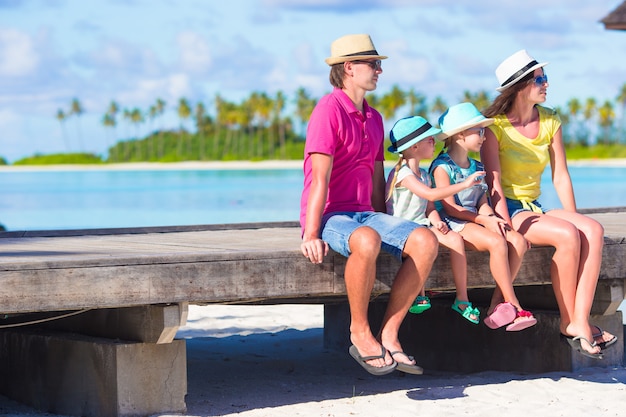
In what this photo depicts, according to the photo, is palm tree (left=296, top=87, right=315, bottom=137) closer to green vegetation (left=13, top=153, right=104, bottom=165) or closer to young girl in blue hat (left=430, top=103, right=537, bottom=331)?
green vegetation (left=13, top=153, right=104, bottom=165)

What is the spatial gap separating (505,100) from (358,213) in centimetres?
136

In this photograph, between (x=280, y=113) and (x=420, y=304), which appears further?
(x=280, y=113)

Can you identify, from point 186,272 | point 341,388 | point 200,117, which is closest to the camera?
point 186,272

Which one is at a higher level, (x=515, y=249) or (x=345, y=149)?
(x=345, y=149)

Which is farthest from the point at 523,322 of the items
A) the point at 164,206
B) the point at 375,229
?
the point at 164,206

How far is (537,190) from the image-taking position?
22.6 feet

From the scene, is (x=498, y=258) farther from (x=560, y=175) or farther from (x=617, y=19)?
(x=617, y=19)

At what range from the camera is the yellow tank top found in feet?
22.2

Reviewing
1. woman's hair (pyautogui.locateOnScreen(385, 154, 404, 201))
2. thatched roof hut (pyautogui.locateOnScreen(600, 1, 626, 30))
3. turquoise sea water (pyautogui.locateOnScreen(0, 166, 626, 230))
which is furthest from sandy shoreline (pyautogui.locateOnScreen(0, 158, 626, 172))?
woman's hair (pyautogui.locateOnScreen(385, 154, 404, 201))

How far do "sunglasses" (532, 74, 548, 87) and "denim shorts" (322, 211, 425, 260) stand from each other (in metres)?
1.36

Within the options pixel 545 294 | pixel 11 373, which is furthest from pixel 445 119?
pixel 11 373

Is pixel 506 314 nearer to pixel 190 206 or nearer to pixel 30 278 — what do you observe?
pixel 30 278

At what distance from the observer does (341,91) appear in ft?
20.5

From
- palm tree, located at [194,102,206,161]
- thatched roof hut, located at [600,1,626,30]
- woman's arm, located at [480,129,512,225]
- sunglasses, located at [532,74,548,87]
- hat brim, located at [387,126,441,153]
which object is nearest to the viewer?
hat brim, located at [387,126,441,153]
